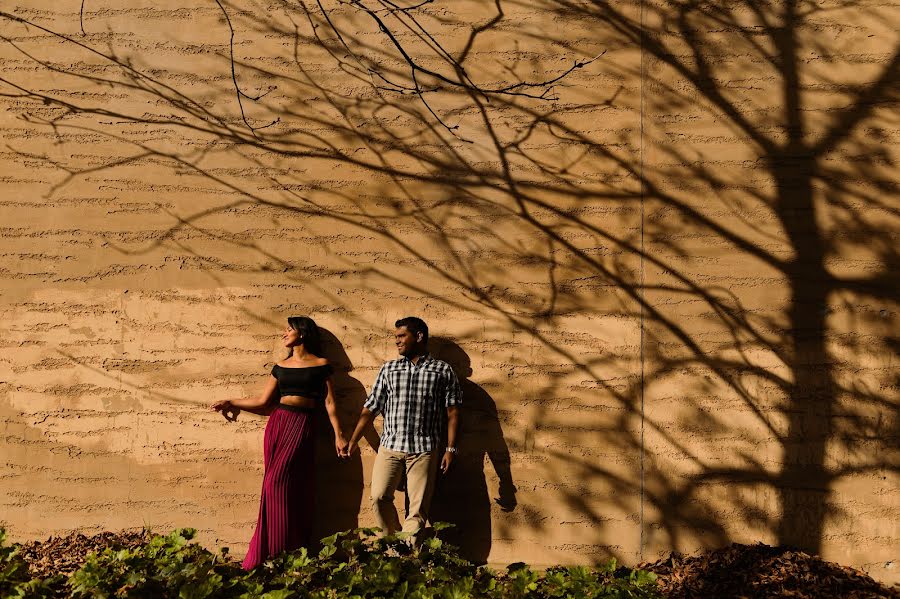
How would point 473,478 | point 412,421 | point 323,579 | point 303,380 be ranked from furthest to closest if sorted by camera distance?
point 473,478 < point 303,380 < point 412,421 < point 323,579

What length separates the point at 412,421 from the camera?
17.8 ft

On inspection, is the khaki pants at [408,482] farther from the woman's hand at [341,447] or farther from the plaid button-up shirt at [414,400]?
the woman's hand at [341,447]

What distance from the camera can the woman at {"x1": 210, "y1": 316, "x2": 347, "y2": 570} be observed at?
217 inches

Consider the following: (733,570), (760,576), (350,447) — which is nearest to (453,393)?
(350,447)

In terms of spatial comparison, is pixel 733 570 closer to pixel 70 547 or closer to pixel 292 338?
pixel 292 338

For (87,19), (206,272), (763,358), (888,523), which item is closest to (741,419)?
(763,358)

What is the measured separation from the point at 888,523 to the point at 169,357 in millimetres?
5688

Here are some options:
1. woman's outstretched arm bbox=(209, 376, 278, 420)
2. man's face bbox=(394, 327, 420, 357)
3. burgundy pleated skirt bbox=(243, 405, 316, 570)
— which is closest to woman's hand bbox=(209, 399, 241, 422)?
woman's outstretched arm bbox=(209, 376, 278, 420)

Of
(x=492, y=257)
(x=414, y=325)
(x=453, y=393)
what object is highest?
(x=492, y=257)

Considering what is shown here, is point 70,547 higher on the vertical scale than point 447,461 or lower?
lower

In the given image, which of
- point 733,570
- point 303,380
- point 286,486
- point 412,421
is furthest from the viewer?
point 303,380

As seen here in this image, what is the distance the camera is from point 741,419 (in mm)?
5684

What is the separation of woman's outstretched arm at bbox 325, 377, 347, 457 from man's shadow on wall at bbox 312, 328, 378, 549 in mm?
117

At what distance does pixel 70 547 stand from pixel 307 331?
2513 mm
